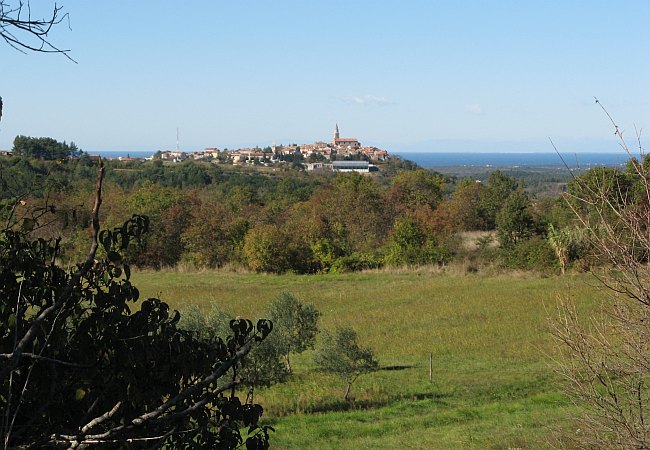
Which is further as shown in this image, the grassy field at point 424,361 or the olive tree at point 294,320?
the olive tree at point 294,320

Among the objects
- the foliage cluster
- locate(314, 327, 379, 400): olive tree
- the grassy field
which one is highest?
the foliage cluster

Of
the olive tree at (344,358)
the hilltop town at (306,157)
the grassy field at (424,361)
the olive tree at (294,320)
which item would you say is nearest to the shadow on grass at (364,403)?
the grassy field at (424,361)

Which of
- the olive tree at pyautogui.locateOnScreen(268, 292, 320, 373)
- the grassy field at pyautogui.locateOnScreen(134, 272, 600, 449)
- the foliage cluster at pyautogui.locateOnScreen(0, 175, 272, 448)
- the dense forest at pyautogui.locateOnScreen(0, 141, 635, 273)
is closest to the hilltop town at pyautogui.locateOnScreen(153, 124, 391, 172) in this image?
the dense forest at pyautogui.locateOnScreen(0, 141, 635, 273)

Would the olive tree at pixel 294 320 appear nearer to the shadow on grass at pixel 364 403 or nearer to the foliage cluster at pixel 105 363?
the shadow on grass at pixel 364 403

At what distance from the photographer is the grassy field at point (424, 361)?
1197cm

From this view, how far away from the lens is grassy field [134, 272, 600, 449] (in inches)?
471

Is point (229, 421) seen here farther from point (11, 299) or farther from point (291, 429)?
point (291, 429)

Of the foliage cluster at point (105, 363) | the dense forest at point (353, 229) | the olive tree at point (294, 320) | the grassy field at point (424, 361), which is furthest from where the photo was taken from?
the dense forest at point (353, 229)

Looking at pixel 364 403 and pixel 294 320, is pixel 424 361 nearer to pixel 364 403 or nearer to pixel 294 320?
pixel 294 320

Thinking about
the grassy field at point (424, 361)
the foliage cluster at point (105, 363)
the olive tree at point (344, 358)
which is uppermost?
the foliage cluster at point (105, 363)

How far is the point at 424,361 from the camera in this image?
19.6m

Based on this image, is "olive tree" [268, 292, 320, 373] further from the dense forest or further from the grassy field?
the dense forest

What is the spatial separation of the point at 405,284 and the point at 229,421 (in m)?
31.2

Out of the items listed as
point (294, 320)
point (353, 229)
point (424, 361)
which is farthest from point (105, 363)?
point (353, 229)
